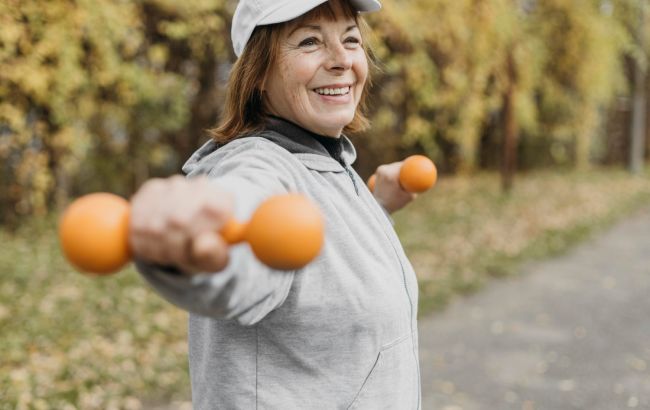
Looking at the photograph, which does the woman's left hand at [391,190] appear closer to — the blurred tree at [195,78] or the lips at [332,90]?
the lips at [332,90]

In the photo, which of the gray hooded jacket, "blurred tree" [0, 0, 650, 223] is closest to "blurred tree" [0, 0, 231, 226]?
"blurred tree" [0, 0, 650, 223]

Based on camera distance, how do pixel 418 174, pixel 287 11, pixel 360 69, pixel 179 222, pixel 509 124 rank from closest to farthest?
pixel 179 222 < pixel 287 11 < pixel 360 69 < pixel 418 174 < pixel 509 124

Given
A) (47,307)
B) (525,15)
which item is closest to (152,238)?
(47,307)

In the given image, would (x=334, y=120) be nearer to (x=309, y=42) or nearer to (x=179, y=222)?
(x=309, y=42)

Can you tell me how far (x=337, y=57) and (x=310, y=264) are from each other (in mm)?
505

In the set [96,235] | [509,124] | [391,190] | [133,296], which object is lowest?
[509,124]

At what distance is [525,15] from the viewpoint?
10562 millimetres

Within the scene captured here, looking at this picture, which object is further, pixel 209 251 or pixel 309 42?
pixel 309 42

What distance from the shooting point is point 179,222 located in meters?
0.80

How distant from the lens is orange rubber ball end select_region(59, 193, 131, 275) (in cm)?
81

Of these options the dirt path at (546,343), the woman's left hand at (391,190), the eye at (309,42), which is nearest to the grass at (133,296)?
the dirt path at (546,343)

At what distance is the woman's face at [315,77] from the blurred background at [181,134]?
93cm

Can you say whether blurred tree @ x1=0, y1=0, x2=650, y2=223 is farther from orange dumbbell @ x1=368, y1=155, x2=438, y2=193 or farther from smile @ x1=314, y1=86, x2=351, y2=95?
smile @ x1=314, y1=86, x2=351, y2=95

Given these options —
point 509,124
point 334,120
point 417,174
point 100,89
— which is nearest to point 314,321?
point 334,120
